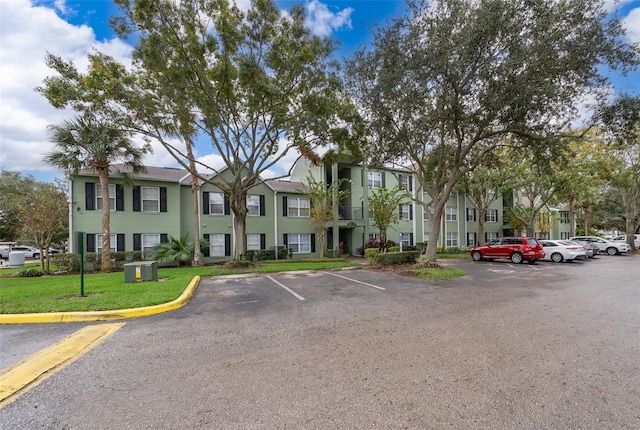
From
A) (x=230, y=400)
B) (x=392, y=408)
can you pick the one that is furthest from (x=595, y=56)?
(x=230, y=400)

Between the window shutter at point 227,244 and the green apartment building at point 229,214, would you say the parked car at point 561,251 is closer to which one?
the green apartment building at point 229,214

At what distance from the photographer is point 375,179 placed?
86.6ft

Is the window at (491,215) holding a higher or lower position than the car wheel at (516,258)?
Result: higher

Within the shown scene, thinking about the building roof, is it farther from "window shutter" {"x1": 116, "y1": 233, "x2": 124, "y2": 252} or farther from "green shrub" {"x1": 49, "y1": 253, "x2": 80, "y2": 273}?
"green shrub" {"x1": 49, "y1": 253, "x2": 80, "y2": 273}

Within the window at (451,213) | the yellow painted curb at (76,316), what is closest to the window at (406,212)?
the window at (451,213)

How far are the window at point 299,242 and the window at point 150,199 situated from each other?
30.0ft

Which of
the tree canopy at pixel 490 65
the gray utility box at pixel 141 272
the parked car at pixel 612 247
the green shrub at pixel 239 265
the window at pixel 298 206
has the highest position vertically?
the tree canopy at pixel 490 65

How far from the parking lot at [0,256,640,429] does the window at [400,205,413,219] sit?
1995 cm

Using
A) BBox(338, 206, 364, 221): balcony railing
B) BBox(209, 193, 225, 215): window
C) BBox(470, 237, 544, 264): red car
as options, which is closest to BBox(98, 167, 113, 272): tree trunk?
BBox(209, 193, 225, 215): window

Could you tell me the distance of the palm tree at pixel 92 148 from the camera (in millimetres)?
15180

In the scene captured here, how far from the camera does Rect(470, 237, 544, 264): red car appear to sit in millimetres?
18562

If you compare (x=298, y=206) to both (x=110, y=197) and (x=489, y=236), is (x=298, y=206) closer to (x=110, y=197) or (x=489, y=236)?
(x=110, y=197)

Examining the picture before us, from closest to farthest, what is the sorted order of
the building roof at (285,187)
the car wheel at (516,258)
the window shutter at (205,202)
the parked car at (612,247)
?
1. the car wheel at (516,258)
2. the window shutter at (205,202)
3. the building roof at (285,187)
4. the parked car at (612,247)

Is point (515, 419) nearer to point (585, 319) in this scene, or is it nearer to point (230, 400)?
point (230, 400)
